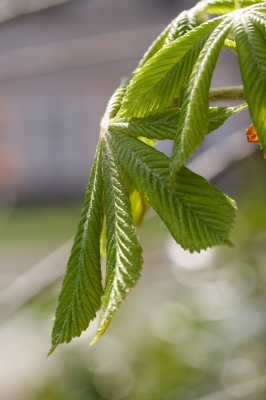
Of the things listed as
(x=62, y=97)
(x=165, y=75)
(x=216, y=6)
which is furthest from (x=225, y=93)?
(x=62, y=97)

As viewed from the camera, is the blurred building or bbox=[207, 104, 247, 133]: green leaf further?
the blurred building

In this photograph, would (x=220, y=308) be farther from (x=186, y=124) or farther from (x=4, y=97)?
(x=4, y=97)

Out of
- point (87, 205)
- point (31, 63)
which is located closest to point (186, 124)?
point (87, 205)

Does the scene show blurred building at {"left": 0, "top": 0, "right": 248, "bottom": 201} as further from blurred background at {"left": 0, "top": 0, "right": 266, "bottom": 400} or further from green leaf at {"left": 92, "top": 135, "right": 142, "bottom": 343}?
green leaf at {"left": 92, "top": 135, "right": 142, "bottom": 343}

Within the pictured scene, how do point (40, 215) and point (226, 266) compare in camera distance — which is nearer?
point (226, 266)

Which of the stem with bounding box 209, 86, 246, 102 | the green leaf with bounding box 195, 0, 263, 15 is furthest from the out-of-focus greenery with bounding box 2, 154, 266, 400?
the stem with bounding box 209, 86, 246, 102

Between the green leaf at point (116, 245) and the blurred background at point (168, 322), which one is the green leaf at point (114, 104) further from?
the blurred background at point (168, 322)
